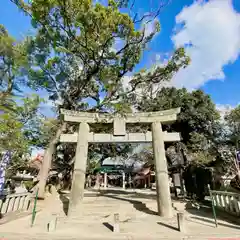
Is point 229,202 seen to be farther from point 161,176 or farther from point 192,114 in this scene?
point 192,114

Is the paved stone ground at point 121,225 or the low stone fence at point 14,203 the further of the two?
the low stone fence at point 14,203

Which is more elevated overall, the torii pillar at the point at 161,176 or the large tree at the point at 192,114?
the large tree at the point at 192,114

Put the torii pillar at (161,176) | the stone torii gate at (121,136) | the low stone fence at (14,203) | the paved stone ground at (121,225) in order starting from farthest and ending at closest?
the stone torii gate at (121,136) → the torii pillar at (161,176) → the low stone fence at (14,203) → the paved stone ground at (121,225)

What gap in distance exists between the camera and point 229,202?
7758 mm

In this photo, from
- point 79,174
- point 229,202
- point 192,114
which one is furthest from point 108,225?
point 192,114

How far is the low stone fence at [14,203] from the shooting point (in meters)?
6.91

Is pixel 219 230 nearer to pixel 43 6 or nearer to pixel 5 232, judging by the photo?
pixel 5 232

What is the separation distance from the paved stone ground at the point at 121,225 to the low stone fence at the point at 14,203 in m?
0.75

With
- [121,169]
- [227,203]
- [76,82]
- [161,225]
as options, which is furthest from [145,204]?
[121,169]

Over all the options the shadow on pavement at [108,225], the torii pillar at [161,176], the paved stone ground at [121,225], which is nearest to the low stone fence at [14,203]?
the paved stone ground at [121,225]

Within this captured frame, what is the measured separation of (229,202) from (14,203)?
9480 mm

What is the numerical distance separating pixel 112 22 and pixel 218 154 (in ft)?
35.1

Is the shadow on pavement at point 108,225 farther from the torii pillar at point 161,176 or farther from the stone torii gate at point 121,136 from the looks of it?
the torii pillar at point 161,176

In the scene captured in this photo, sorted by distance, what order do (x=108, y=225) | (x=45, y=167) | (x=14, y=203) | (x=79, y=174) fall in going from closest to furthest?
(x=108, y=225)
(x=14, y=203)
(x=79, y=174)
(x=45, y=167)
